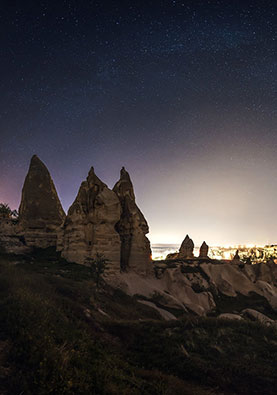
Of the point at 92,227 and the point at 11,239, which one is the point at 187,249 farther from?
the point at 11,239

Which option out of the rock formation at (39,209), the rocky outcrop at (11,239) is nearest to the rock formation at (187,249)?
the rock formation at (39,209)

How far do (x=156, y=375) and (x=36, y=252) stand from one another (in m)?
36.0

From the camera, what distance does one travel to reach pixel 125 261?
4178 centimetres

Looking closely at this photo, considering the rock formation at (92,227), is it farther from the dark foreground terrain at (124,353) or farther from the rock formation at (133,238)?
the dark foreground terrain at (124,353)

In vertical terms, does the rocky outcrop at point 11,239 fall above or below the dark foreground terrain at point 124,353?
above

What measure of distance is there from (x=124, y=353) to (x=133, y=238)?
32211mm

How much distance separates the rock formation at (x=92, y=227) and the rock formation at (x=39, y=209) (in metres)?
4.96

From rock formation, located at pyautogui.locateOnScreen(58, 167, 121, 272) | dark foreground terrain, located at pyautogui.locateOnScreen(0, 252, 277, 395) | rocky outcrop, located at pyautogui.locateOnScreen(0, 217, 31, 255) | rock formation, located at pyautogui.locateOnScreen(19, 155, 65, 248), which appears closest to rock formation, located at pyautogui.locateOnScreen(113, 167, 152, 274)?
rock formation, located at pyautogui.locateOnScreen(58, 167, 121, 272)

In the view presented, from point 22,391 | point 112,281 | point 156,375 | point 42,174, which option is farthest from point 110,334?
point 42,174

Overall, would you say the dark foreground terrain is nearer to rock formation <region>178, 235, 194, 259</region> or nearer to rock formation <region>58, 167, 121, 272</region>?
rock formation <region>58, 167, 121, 272</region>

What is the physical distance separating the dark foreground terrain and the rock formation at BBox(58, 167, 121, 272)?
1877 centimetres

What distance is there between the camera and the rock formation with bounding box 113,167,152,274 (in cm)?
4166

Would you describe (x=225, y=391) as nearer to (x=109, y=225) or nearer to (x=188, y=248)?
(x=109, y=225)

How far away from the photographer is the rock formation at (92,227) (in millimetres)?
35750
